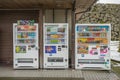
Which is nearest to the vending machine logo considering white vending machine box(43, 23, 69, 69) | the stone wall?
white vending machine box(43, 23, 69, 69)

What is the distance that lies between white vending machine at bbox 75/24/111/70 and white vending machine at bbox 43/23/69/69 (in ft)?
1.54

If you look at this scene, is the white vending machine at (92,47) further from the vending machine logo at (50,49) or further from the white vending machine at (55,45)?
the vending machine logo at (50,49)

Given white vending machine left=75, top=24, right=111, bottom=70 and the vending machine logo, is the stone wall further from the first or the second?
the vending machine logo

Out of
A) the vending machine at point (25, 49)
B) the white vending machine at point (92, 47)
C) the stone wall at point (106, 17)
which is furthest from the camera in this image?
the stone wall at point (106, 17)

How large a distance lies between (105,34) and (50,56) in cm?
231

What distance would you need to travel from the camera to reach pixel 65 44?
40.1 ft

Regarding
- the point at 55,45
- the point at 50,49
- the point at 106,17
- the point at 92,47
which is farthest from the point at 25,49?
the point at 106,17

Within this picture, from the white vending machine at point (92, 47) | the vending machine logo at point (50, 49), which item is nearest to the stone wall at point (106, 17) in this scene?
the white vending machine at point (92, 47)

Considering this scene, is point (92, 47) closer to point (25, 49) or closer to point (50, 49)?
point (50, 49)

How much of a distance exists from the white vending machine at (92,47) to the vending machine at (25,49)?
164 cm

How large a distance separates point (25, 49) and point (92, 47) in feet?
8.61

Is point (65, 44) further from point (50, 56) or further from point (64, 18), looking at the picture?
point (64, 18)

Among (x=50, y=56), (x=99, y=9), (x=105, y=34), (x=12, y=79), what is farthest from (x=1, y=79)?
(x=99, y=9)

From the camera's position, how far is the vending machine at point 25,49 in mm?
12203
